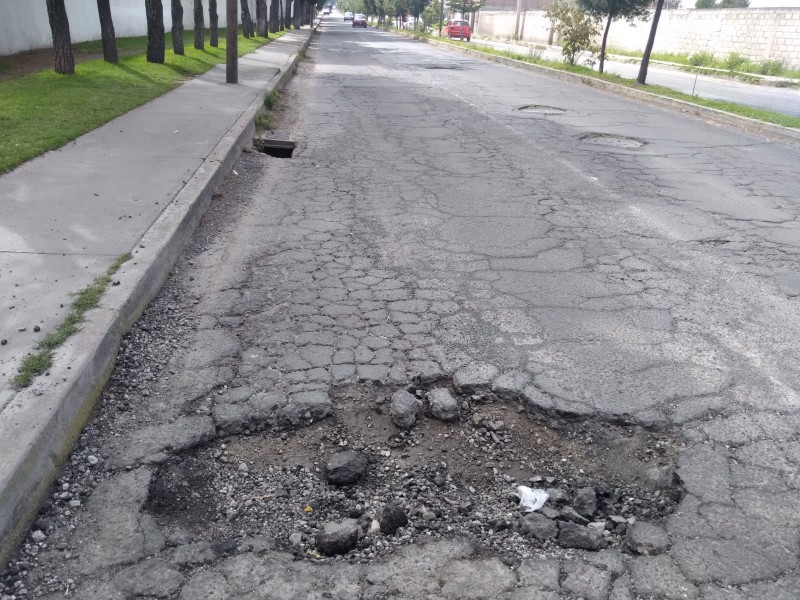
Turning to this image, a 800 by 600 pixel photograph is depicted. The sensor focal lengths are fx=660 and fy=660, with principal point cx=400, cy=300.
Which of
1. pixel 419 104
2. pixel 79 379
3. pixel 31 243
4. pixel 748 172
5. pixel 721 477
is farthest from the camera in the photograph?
pixel 419 104

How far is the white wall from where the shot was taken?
1825cm

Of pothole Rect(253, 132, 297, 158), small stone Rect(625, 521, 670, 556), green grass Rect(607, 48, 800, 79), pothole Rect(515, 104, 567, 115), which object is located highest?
green grass Rect(607, 48, 800, 79)

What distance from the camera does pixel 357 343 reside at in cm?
393

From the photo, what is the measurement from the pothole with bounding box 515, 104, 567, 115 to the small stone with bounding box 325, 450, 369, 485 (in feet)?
37.7

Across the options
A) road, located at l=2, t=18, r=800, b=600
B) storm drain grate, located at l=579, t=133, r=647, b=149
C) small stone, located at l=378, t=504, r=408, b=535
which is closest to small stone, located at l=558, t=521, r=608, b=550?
road, located at l=2, t=18, r=800, b=600

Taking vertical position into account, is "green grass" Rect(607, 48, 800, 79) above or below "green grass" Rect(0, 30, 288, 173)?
above

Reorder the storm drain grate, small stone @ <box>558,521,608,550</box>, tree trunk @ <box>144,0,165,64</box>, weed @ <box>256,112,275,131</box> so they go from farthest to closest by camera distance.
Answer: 1. tree trunk @ <box>144,0,165,64</box>
2. weed @ <box>256,112,275,131</box>
3. the storm drain grate
4. small stone @ <box>558,521,608,550</box>

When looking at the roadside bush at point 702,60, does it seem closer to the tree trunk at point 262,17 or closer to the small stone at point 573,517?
the tree trunk at point 262,17

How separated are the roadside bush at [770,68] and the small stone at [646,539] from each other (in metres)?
31.4

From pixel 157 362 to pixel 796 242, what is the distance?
5.56 metres

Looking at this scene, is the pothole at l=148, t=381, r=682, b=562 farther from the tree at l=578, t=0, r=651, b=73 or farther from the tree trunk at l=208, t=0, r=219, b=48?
the tree trunk at l=208, t=0, r=219, b=48

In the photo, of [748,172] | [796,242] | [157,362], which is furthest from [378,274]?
[748,172]

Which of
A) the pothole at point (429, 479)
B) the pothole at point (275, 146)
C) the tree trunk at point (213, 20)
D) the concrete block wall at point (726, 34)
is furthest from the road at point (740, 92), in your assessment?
the pothole at point (429, 479)

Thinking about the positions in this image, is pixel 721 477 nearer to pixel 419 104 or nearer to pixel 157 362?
pixel 157 362
